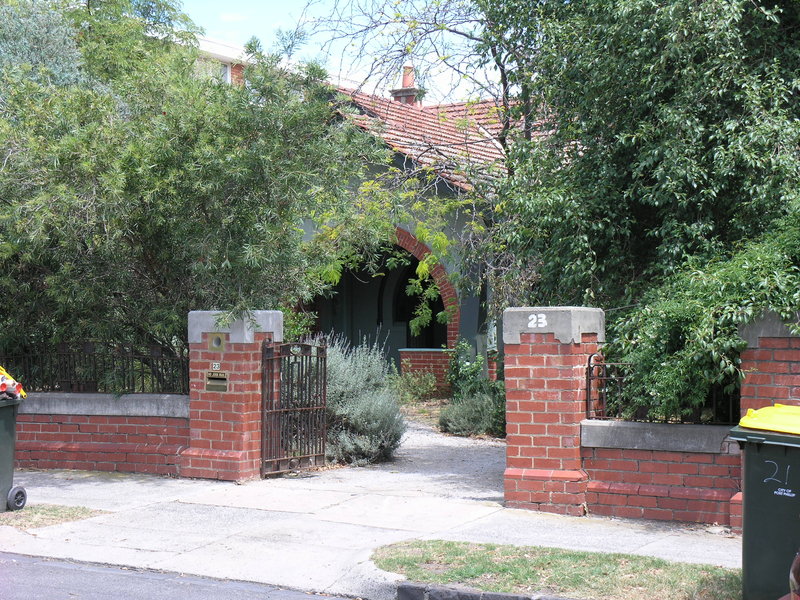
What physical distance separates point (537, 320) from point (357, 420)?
3.35 meters

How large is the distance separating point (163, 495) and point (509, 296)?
6105mm

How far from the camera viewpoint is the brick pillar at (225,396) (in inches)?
377

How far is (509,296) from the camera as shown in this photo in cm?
1343

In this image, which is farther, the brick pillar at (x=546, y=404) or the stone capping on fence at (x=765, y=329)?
the brick pillar at (x=546, y=404)

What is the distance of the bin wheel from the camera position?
8250 millimetres

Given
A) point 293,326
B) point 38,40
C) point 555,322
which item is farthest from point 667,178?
point 38,40

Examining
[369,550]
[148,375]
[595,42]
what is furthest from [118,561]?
[595,42]

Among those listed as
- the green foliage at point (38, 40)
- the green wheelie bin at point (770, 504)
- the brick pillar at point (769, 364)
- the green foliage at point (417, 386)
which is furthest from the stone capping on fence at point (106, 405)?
the green foliage at point (417, 386)

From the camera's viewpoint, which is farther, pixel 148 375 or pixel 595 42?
pixel 148 375

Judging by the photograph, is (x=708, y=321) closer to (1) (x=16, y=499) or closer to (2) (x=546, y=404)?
(2) (x=546, y=404)

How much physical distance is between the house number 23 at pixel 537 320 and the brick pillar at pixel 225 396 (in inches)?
115

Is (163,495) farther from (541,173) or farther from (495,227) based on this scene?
(495,227)

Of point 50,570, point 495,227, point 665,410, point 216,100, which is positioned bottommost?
point 50,570

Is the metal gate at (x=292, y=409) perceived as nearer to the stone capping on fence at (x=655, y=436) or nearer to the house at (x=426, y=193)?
the house at (x=426, y=193)
